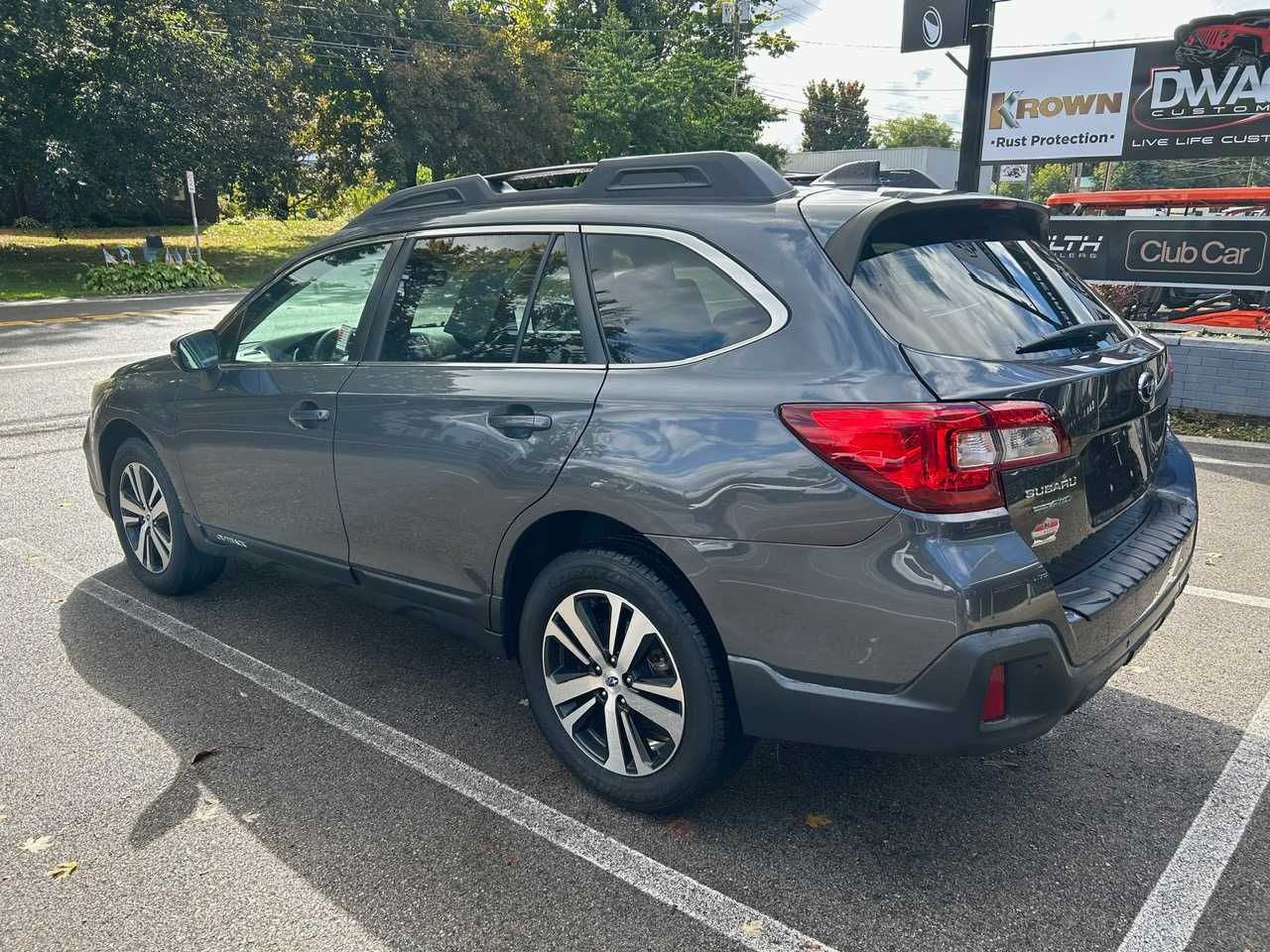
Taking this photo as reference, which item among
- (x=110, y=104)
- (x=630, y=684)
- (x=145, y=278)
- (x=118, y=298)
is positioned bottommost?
(x=118, y=298)

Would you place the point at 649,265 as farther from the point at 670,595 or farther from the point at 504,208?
the point at 670,595

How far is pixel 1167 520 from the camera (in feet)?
10.3

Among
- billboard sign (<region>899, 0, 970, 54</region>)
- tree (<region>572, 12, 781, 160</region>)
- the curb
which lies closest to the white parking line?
the curb

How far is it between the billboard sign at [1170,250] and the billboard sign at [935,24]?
86.2 inches

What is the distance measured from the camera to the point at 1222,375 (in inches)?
322

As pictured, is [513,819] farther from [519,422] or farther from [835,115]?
[835,115]

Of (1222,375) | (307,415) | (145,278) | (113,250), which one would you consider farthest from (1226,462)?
(113,250)

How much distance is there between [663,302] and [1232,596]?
11.0ft

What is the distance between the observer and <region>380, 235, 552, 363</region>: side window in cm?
325

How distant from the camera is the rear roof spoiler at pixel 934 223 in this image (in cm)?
265

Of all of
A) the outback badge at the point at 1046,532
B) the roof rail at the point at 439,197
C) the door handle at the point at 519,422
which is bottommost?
the outback badge at the point at 1046,532

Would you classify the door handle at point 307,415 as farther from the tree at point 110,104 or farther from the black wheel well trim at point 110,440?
the tree at point 110,104

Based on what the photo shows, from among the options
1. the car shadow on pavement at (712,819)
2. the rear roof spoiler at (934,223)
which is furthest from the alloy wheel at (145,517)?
the rear roof spoiler at (934,223)

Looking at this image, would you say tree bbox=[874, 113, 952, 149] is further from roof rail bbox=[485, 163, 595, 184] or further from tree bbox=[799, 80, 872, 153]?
roof rail bbox=[485, 163, 595, 184]
